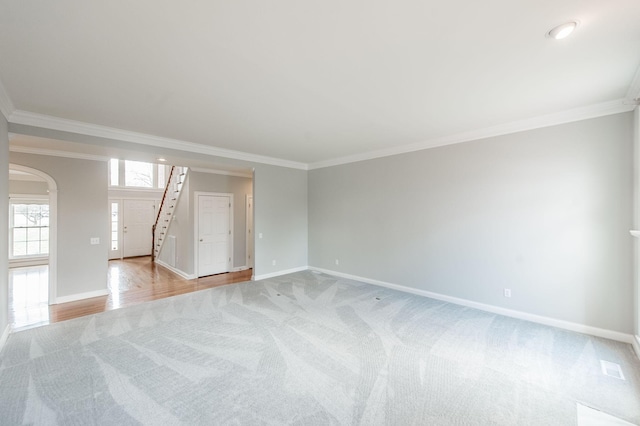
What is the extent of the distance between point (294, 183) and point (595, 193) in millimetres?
5179

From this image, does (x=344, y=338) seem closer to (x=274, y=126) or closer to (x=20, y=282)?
(x=274, y=126)

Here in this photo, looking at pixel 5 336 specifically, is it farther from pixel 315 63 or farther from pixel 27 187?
pixel 27 187

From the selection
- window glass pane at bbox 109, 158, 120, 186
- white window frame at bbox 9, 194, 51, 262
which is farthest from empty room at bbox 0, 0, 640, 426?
window glass pane at bbox 109, 158, 120, 186

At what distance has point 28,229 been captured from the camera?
7.60 m

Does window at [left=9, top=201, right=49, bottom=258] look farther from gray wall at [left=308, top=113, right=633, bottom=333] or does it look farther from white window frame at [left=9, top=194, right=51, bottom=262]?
gray wall at [left=308, top=113, right=633, bottom=333]

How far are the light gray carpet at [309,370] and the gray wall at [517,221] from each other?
46cm

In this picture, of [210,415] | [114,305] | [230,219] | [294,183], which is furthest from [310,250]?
[210,415]

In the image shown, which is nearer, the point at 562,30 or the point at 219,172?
the point at 562,30

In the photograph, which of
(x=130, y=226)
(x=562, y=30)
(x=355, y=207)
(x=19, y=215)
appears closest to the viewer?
(x=562, y=30)

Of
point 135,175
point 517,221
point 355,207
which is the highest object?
point 135,175

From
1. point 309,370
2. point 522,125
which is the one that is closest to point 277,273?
point 309,370

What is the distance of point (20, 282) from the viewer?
578 cm

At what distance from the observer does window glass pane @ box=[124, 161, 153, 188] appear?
9859 millimetres

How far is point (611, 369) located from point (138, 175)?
41.4ft
